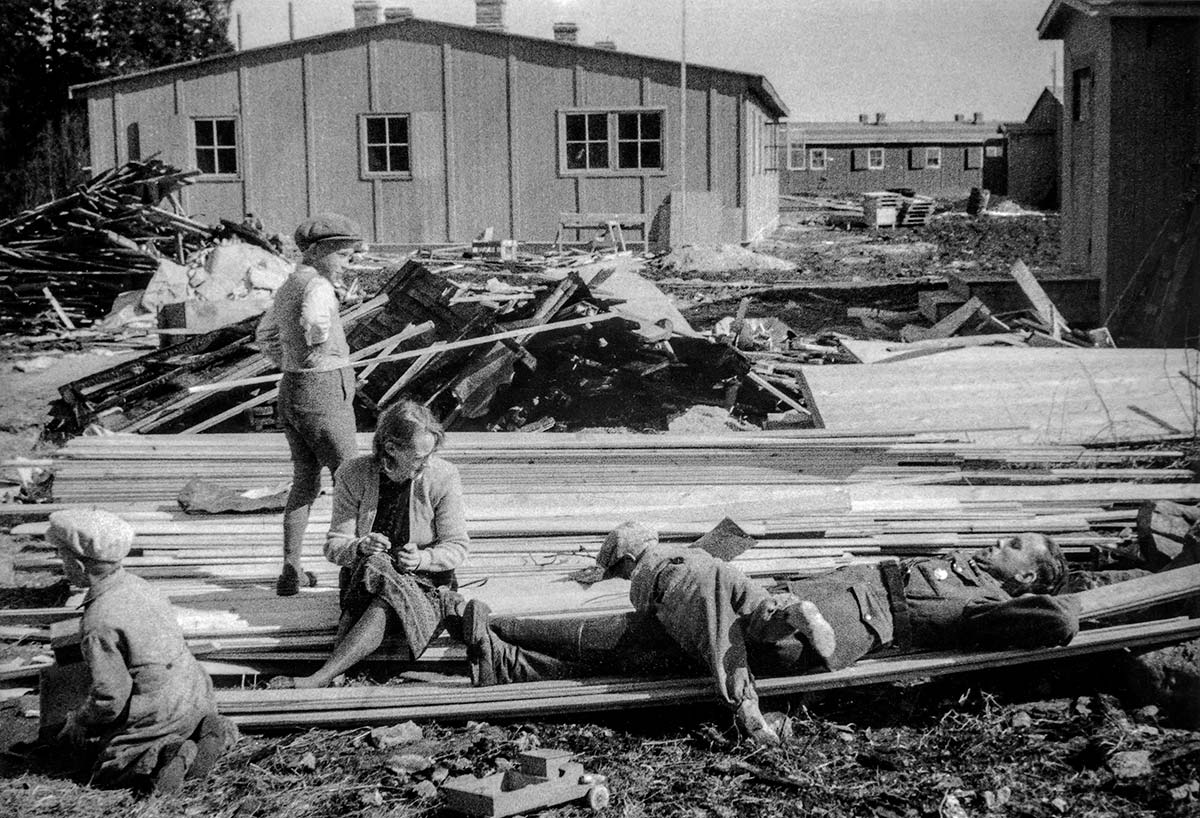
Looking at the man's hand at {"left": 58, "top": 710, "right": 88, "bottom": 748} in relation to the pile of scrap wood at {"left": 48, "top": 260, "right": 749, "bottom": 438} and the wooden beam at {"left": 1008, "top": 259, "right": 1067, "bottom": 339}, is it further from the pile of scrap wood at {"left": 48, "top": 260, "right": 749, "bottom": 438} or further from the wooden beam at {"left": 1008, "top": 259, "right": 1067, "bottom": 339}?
the wooden beam at {"left": 1008, "top": 259, "right": 1067, "bottom": 339}

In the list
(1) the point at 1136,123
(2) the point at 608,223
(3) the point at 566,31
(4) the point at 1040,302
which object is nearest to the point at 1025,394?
(4) the point at 1040,302

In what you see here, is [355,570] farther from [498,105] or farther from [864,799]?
[498,105]

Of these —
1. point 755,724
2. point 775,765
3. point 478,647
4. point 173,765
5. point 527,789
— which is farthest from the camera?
point 478,647

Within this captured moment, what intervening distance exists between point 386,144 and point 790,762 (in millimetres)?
24322

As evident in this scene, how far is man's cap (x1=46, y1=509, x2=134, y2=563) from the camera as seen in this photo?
449cm

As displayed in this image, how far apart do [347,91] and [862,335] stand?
15934 mm

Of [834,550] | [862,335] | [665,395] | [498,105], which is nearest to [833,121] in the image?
[498,105]

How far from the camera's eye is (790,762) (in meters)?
4.81

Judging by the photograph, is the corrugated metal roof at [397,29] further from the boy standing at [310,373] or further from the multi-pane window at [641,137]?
the boy standing at [310,373]

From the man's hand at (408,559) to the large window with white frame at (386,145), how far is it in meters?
22.9

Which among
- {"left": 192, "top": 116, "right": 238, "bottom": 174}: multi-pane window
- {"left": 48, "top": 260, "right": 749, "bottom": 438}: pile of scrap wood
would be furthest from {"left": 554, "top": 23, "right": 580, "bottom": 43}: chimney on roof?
{"left": 48, "top": 260, "right": 749, "bottom": 438}: pile of scrap wood

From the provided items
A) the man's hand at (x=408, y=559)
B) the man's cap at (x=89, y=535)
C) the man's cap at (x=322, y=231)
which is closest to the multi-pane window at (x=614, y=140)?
the man's cap at (x=322, y=231)

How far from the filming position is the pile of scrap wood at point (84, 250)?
734 inches

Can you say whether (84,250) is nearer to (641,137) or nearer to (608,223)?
(608,223)
